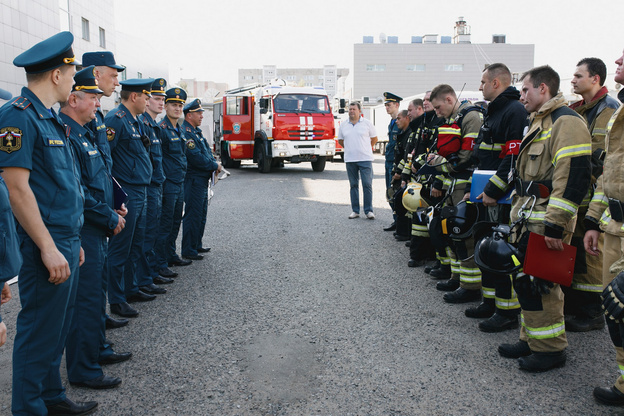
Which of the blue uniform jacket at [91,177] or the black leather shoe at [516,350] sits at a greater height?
the blue uniform jacket at [91,177]

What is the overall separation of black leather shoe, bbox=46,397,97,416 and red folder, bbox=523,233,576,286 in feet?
9.63

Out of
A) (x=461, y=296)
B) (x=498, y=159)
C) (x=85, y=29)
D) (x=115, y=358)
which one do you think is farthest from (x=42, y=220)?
(x=85, y=29)

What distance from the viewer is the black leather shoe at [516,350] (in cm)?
369

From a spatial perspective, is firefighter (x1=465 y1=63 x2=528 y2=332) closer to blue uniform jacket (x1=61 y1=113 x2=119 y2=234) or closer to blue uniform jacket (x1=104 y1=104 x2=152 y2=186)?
blue uniform jacket (x1=61 y1=113 x2=119 y2=234)

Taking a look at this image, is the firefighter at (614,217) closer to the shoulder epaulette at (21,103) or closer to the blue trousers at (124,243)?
the shoulder epaulette at (21,103)

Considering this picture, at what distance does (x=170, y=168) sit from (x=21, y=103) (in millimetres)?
3446

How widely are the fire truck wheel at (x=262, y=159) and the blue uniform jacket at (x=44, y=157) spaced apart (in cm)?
1544

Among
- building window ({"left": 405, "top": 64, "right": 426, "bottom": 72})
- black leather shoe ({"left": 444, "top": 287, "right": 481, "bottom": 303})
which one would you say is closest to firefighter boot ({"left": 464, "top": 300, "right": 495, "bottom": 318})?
black leather shoe ({"left": 444, "top": 287, "right": 481, "bottom": 303})

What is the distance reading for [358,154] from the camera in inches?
369

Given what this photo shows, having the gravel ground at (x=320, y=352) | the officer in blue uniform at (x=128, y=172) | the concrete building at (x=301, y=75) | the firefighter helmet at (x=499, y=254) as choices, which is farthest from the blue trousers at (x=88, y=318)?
the concrete building at (x=301, y=75)

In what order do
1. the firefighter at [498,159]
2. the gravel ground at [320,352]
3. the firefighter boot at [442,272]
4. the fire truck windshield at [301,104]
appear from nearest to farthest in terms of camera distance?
the gravel ground at [320,352], the firefighter at [498,159], the firefighter boot at [442,272], the fire truck windshield at [301,104]

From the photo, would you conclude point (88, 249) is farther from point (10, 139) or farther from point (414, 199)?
point (414, 199)

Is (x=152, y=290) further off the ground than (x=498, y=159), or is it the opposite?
(x=498, y=159)

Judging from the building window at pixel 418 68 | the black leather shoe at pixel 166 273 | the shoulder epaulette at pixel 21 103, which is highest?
the building window at pixel 418 68
